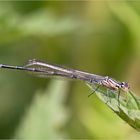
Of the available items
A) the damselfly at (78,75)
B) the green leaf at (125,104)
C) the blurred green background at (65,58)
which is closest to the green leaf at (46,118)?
the blurred green background at (65,58)

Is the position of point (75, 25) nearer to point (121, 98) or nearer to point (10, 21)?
point (10, 21)

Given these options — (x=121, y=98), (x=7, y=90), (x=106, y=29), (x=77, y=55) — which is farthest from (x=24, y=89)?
(x=121, y=98)

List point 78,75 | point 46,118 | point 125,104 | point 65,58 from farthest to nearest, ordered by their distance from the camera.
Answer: point 65,58, point 46,118, point 78,75, point 125,104

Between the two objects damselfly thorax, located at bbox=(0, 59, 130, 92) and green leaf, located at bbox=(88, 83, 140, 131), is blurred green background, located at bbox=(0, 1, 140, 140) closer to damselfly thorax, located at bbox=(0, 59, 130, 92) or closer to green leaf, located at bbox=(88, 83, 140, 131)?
damselfly thorax, located at bbox=(0, 59, 130, 92)

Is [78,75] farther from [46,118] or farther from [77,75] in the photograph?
[46,118]

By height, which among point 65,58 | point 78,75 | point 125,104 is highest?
point 65,58

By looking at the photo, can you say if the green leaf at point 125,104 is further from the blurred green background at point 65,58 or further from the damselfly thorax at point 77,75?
the blurred green background at point 65,58

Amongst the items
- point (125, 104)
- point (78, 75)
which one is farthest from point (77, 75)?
point (125, 104)
